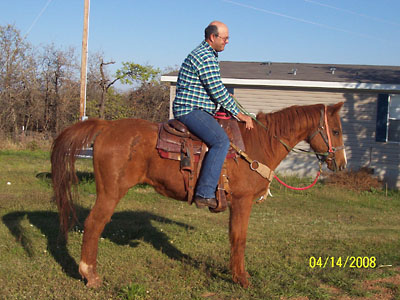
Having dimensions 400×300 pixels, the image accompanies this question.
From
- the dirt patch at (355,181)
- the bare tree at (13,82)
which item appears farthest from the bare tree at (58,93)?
the dirt patch at (355,181)

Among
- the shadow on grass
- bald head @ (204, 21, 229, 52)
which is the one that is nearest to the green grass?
the shadow on grass

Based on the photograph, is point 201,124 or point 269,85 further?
point 269,85

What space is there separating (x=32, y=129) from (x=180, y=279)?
19.2 meters

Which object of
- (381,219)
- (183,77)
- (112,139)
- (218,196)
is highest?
(183,77)

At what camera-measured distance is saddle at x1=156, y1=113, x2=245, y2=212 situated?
16.6ft

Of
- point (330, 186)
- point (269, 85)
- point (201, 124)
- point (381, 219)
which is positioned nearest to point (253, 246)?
point (201, 124)

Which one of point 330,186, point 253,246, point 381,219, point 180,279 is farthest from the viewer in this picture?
point 330,186

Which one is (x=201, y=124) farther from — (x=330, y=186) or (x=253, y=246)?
(x=330, y=186)

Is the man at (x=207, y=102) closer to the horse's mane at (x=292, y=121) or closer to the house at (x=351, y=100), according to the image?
the horse's mane at (x=292, y=121)

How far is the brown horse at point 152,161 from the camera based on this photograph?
499cm

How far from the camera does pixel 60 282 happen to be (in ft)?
16.9
